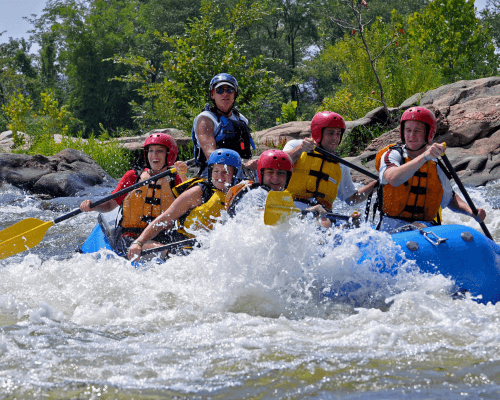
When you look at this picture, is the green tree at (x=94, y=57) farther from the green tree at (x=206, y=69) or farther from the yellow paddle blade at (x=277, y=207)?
the yellow paddle blade at (x=277, y=207)

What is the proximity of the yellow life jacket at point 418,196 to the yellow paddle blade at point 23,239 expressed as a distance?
2896mm

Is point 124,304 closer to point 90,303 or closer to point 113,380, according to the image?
point 90,303

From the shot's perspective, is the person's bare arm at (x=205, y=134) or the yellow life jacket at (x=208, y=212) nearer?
the yellow life jacket at (x=208, y=212)

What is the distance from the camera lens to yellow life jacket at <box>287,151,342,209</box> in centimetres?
A: 402

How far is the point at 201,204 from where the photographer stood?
3.95 meters

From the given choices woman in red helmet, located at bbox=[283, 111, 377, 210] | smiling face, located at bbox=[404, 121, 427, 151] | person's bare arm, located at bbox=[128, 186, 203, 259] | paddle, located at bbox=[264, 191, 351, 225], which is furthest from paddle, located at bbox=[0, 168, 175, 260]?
smiling face, located at bbox=[404, 121, 427, 151]

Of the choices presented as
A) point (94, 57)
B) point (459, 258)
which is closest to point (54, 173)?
point (459, 258)

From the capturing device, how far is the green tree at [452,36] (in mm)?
17188

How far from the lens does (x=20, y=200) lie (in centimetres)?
918

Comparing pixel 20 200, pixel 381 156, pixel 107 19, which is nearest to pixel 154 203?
pixel 381 156

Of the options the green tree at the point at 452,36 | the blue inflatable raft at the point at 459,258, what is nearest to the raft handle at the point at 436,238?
the blue inflatable raft at the point at 459,258

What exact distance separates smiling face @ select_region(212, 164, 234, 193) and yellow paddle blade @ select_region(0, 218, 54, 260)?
1.77 meters

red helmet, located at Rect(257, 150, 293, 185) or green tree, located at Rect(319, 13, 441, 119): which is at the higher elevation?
green tree, located at Rect(319, 13, 441, 119)

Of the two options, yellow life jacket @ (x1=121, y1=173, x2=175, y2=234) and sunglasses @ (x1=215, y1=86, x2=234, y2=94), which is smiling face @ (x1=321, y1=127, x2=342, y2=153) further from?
yellow life jacket @ (x1=121, y1=173, x2=175, y2=234)
